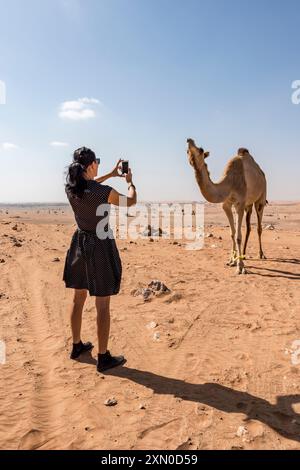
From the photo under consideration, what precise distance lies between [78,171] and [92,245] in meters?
0.77

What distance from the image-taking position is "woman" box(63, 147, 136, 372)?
365 cm

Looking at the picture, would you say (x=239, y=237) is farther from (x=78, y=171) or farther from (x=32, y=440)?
(x=32, y=440)

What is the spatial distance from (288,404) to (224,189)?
6.38 m

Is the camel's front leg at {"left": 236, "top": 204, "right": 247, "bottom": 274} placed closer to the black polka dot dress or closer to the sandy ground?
the sandy ground

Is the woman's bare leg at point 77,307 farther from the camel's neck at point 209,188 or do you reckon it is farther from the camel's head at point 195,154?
the camel's neck at point 209,188

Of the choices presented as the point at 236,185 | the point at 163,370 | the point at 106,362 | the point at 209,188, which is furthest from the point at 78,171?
the point at 236,185

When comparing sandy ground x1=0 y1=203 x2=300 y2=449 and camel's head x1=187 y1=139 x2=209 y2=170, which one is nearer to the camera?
sandy ground x1=0 y1=203 x2=300 y2=449

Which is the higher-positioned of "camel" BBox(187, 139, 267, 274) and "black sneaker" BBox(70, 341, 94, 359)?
"camel" BBox(187, 139, 267, 274)

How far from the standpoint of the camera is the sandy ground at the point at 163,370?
118 inches

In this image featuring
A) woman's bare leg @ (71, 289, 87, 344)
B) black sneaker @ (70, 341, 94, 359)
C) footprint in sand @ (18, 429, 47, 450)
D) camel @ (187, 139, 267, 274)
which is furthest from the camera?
A: camel @ (187, 139, 267, 274)

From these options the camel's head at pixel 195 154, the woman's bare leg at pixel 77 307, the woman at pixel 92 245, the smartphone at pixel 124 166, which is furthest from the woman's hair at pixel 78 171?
the camel's head at pixel 195 154

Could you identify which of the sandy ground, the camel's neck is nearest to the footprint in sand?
the sandy ground
